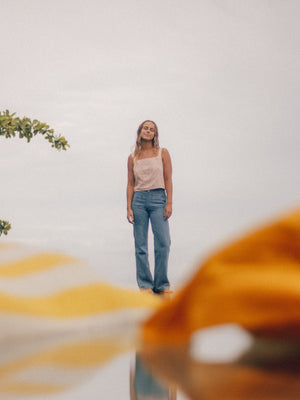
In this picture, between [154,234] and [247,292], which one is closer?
[247,292]

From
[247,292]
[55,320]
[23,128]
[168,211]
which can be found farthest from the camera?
[168,211]

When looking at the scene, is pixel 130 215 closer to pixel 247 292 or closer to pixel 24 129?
pixel 24 129

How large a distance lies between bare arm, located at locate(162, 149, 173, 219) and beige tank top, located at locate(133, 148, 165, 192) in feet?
0.09

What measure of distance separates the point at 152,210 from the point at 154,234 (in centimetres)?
15

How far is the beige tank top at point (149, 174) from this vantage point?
3344 mm

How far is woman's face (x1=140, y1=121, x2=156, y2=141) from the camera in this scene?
345cm

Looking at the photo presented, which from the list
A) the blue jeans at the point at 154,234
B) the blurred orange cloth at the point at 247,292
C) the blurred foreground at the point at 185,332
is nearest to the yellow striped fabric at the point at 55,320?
the blurred foreground at the point at 185,332

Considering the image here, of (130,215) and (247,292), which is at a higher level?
(130,215)

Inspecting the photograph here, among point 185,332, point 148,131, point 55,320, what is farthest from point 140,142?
point 185,332

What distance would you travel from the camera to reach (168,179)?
337 centimetres

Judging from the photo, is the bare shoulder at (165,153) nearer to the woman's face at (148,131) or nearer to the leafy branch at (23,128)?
the woman's face at (148,131)

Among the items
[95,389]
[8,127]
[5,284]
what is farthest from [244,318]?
[8,127]

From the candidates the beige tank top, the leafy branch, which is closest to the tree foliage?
the leafy branch

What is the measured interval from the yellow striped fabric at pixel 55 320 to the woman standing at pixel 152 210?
6.67ft
